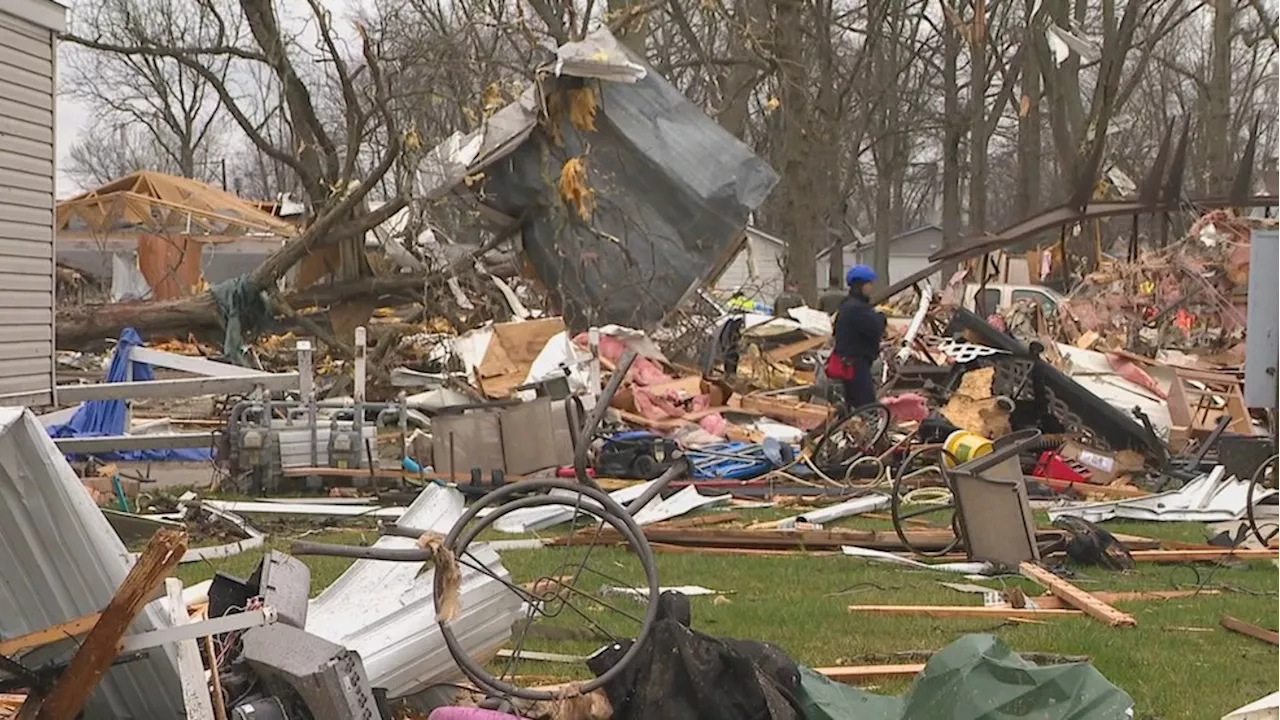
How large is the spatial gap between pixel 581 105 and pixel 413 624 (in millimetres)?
13063

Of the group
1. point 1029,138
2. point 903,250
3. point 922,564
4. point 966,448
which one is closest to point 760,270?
point 1029,138

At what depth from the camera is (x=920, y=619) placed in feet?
25.2

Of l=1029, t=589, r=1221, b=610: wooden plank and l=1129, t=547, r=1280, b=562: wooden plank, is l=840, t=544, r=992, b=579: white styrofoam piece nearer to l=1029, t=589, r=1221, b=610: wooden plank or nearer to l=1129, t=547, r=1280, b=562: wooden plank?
l=1029, t=589, r=1221, b=610: wooden plank

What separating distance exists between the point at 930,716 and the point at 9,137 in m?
10.0

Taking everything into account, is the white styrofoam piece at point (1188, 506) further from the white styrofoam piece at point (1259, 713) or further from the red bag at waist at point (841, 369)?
the white styrofoam piece at point (1259, 713)

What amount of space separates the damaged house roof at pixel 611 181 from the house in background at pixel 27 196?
18.8ft

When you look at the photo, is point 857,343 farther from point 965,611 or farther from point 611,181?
point 965,611

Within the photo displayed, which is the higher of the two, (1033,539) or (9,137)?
(9,137)

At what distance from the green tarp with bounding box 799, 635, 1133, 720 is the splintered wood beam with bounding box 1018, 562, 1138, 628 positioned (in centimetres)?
206

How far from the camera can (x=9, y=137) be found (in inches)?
497

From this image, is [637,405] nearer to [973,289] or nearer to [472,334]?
[472,334]

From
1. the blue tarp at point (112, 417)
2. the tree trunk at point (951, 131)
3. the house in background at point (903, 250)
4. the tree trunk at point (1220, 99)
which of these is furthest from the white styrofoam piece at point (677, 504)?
Answer: the house in background at point (903, 250)

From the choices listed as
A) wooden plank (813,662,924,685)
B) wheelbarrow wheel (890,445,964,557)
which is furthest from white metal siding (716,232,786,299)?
wooden plank (813,662,924,685)

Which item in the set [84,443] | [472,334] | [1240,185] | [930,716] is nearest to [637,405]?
[472,334]
